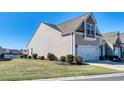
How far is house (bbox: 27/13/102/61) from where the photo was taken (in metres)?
21.5

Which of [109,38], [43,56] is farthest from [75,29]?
[109,38]

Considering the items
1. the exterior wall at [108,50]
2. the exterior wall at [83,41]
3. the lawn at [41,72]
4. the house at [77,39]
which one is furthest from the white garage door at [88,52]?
the lawn at [41,72]

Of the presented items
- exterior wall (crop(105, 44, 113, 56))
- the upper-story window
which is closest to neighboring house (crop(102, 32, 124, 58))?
exterior wall (crop(105, 44, 113, 56))

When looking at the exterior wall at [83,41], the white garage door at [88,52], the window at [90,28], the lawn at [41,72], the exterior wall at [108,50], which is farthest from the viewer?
the exterior wall at [108,50]

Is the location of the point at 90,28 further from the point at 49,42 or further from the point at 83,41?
the point at 49,42

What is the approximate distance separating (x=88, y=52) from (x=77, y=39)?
114 inches

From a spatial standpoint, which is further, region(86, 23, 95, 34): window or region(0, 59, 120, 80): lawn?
region(86, 23, 95, 34): window

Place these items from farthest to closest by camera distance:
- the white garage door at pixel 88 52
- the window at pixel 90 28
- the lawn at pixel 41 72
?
the window at pixel 90 28, the white garage door at pixel 88 52, the lawn at pixel 41 72

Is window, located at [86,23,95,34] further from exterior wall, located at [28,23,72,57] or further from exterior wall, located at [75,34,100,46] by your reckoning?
exterior wall, located at [28,23,72,57]

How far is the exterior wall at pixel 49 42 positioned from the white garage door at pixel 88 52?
4.94 feet

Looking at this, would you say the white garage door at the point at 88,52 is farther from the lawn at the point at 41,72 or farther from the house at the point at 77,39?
the lawn at the point at 41,72

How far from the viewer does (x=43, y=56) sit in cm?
2672

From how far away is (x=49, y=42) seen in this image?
25.7 meters

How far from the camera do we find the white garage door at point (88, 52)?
2197cm
